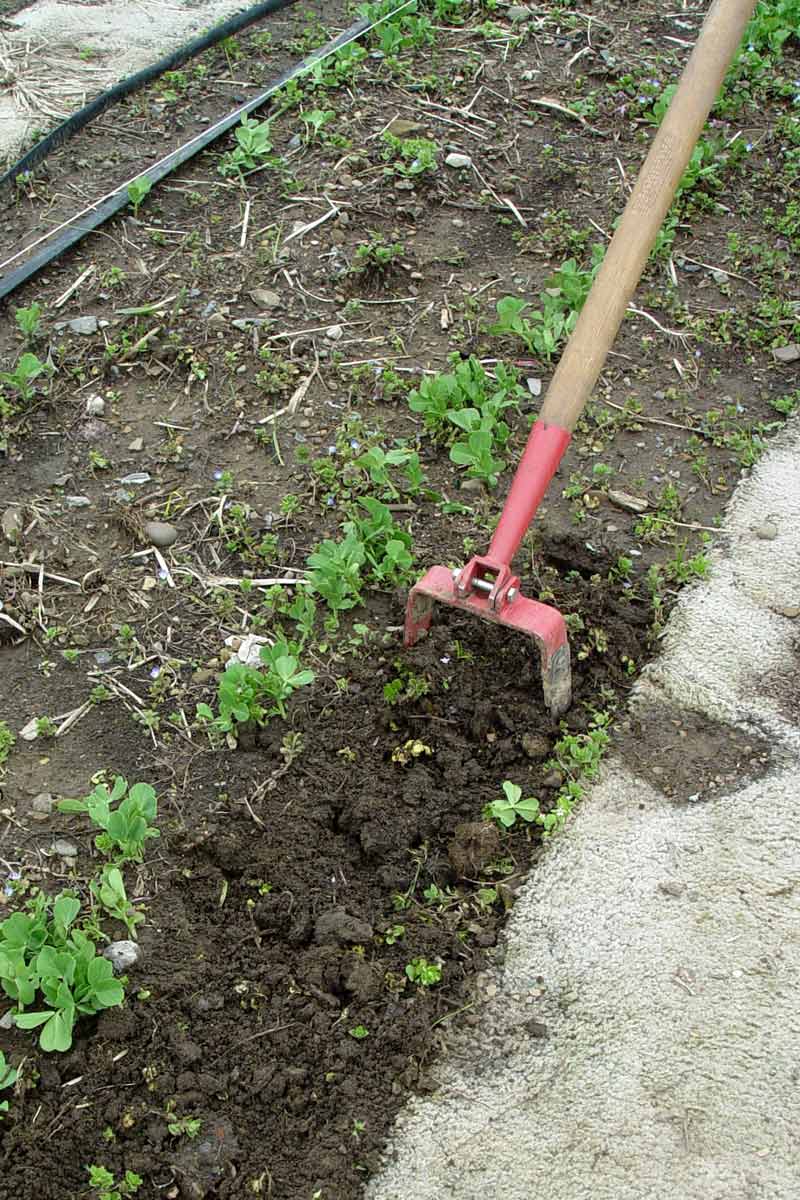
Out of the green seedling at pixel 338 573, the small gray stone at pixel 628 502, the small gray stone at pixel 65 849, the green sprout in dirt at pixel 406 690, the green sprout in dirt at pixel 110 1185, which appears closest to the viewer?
the green sprout in dirt at pixel 110 1185

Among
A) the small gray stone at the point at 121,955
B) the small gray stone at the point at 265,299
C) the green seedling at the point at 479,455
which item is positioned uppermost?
the green seedling at the point at 479,455

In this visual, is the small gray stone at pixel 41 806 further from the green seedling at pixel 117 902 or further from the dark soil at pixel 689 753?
the dark soil at pixel 689 753

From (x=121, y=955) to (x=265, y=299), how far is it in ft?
7.82

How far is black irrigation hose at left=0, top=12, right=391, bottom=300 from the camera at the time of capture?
4.07 metres

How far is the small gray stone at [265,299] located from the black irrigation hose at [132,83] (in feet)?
4.20

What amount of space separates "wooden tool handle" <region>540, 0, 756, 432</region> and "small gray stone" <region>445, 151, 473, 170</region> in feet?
6.01

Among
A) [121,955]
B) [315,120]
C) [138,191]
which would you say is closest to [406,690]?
[121,955]

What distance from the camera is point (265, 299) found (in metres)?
3.95

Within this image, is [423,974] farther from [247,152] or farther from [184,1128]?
[247,152]

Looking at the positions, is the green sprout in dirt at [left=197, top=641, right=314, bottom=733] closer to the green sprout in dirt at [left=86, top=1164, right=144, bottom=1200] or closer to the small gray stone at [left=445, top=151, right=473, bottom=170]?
the green sprout in dirt at [left=86, top=1164, right=144, bottom=1200]

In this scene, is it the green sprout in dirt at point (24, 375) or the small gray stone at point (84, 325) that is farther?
the small gray stone at point (84, 325)

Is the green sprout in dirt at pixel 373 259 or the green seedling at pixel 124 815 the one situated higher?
the green sprout in dirt at pixel 373 259

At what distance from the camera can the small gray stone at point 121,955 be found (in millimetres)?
2295

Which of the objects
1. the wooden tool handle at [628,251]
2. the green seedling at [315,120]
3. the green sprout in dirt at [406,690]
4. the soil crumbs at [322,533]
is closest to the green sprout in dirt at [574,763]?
the soil crumbs at [322,533]
